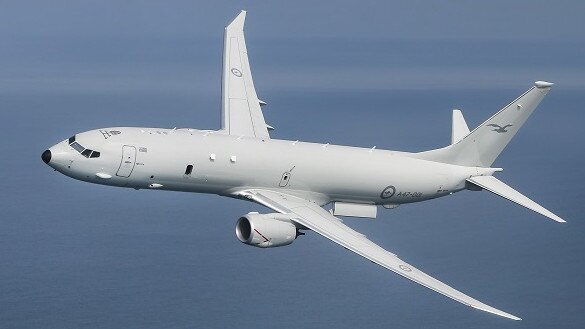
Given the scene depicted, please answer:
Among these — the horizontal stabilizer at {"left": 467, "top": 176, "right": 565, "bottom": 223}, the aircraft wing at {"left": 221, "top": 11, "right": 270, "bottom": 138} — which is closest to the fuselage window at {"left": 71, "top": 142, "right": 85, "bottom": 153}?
the aircraft wing at {"left": 221, "top": 11, "right": 270, "bottom": 138}

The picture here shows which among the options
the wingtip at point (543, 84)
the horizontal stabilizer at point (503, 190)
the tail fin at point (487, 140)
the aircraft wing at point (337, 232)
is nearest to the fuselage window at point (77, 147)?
the aircraft wing at point (337, 232)

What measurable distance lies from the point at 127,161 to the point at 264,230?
459 inches

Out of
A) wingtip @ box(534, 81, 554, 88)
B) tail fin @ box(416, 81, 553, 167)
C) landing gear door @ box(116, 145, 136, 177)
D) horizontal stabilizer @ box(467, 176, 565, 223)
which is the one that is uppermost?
wingtip @ box(534, 81, 554, 88)

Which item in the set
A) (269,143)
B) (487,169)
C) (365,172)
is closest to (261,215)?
(269,143)

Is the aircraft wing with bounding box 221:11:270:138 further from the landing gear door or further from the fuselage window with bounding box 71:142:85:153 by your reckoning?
the fuselage window with bounding box 71:142:85:153

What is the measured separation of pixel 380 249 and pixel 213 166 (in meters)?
A: 14.6

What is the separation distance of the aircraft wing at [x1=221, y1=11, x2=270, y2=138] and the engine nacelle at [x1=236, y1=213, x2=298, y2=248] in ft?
54.0

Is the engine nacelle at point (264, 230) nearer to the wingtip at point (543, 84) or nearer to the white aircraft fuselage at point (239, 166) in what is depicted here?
the white aircraft fuselage at point (239, 166)

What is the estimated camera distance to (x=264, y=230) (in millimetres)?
68438

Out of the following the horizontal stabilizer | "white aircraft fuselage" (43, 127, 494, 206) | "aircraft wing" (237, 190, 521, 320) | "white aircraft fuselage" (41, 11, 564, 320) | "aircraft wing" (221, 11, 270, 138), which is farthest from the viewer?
"aircraft wing" (221, 11, 270, 138)

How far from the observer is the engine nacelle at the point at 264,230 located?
68.2 metres

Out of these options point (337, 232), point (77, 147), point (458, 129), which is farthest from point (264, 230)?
point (458, 129)

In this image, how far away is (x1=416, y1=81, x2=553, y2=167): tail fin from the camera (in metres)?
83.6

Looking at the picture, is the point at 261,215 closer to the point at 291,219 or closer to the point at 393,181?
the point at 291,219
